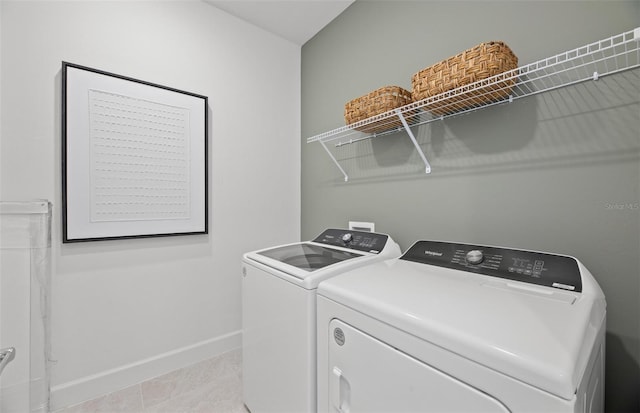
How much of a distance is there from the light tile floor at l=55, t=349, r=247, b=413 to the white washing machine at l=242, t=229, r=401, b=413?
0.22 meters

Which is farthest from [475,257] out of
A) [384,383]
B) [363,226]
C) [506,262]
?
[363,226]

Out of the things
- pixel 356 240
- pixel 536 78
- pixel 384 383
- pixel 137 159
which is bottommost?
pixel 384 383

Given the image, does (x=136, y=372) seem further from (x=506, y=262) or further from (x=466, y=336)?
(x=506, y=262)

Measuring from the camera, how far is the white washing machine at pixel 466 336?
0.58 meters

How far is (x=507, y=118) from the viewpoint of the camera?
128 centimetres

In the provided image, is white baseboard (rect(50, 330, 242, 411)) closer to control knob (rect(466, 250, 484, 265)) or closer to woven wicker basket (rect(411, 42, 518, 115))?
control knob (rect(466, 250, 484, 265))

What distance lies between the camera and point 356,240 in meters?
1.69

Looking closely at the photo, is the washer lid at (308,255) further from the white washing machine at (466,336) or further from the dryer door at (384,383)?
the dryer door at (384,383)

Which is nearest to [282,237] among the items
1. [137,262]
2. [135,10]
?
[137,262]

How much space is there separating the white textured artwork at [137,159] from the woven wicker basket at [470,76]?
5.36ft

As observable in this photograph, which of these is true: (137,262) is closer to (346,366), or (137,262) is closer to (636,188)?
(346,366)

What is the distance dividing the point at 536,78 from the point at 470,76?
0.24 m

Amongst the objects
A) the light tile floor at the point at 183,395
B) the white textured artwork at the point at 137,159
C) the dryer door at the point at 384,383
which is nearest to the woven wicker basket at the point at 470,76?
the dryer door at the point at 384,383

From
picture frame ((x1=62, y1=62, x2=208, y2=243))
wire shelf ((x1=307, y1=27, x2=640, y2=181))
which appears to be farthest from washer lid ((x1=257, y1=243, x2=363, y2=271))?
picture frame ((x1=62, y1=62, x2=208, y2=243))
